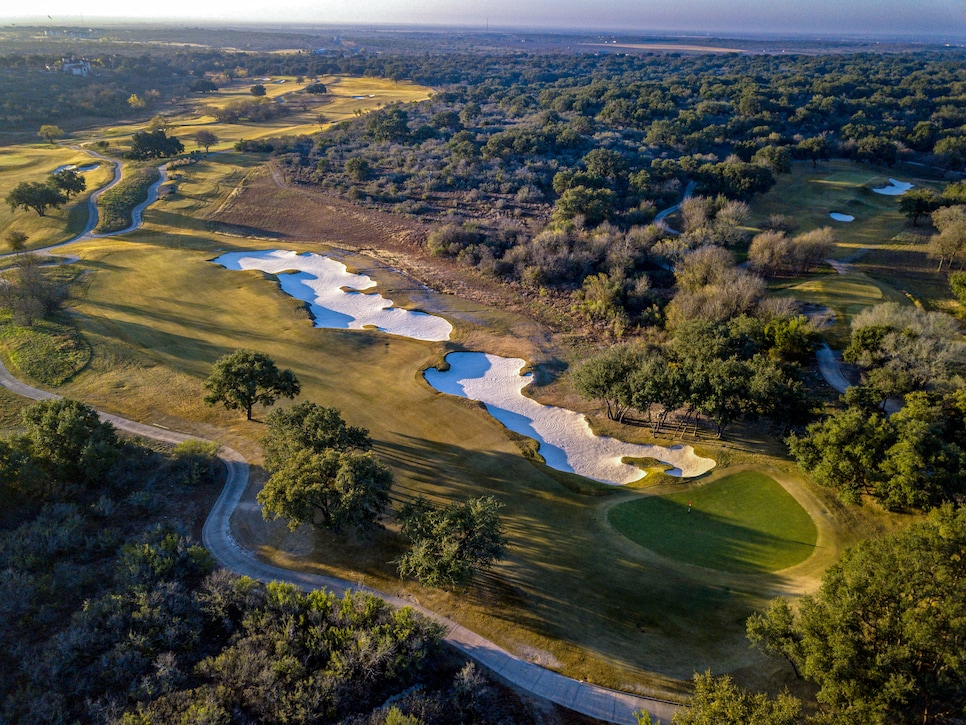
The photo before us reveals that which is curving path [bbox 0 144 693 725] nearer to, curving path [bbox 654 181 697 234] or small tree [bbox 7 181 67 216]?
small tree [bbox 7 181 67 216]

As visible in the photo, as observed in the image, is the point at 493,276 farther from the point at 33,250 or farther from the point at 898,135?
the point at 898,135

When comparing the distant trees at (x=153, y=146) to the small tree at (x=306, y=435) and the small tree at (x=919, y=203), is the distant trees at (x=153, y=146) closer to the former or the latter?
the small tree at (x=306, y=435)

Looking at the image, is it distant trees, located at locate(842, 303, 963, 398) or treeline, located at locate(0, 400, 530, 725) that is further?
distant trees, located at locate(842, 303, 963, 398)

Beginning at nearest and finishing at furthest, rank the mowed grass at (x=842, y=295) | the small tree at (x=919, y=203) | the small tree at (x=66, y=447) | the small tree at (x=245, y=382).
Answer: the small tree at (x=66, y=447), the small tree at (x=245, y=382), the mowed grass at (x=842, y=295), the small tree at (x=919, y=203)

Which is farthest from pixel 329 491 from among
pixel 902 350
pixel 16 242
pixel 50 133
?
pixel 50 133

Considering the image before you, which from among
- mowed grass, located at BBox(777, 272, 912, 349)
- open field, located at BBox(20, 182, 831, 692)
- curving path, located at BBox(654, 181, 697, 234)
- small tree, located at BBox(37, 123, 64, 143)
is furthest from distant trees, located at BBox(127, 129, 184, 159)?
mowed grass, located at BBox(777, 272, 912, 349)

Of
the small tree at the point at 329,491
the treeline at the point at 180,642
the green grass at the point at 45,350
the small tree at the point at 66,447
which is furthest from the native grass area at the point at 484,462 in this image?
the small tree at the point at 66,447
